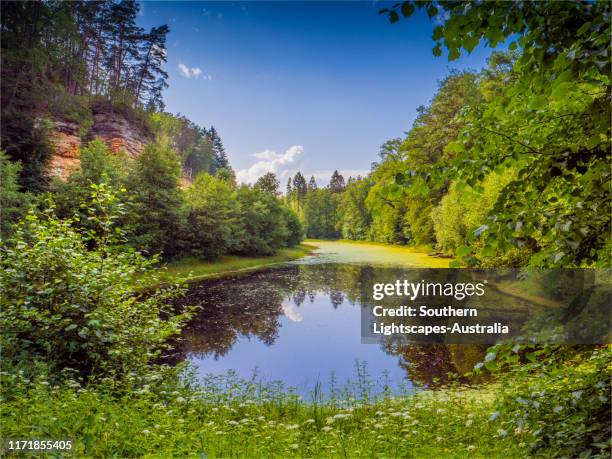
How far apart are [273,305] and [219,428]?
1337 cm

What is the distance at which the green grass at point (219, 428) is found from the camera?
339 centimetres

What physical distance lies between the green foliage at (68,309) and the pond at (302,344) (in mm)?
4560

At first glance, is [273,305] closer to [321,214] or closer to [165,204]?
[165,204]

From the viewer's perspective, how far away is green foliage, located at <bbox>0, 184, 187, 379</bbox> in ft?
16.0

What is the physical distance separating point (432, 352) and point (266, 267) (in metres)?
22.9

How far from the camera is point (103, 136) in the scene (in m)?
29.9

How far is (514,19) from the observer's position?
66.4 inches

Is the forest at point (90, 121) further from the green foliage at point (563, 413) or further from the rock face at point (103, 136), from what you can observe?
the green foliage at point (563, 413)

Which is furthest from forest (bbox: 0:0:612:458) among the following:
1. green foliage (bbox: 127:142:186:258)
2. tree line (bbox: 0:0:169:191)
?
green foliage (bbox: 127:142:186:258)

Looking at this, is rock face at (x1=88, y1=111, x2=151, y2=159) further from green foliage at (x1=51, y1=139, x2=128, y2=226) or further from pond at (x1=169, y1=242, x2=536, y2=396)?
pond at (x1=169, y1=242, x2=536, y2=396)

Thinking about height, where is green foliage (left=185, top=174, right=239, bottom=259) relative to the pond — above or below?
above

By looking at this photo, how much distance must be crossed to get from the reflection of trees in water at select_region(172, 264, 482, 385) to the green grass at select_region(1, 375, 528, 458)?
8.96ft

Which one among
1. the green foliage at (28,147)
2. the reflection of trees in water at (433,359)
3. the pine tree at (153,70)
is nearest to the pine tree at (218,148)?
the pine tree at (153,70)

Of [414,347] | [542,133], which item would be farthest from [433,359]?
[542,133]
